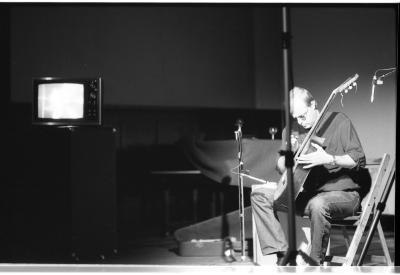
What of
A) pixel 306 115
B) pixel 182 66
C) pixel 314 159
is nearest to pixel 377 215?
pixel 314 159

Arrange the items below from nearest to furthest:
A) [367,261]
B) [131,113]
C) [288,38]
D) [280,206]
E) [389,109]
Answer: [288,38], [280,206], [367,261], [389,109], [131,113]

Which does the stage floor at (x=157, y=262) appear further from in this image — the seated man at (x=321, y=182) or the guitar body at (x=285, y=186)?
the guitar body at (x=285, y=186)

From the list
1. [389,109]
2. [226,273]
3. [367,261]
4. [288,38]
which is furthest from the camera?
[389,109]

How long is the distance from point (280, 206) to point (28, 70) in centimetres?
307

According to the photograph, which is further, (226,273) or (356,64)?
(356,64)

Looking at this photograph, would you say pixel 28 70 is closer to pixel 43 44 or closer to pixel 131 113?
pixel 43 44

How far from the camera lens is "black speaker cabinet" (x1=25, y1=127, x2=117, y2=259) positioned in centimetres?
462

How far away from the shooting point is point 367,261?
4.50 metres

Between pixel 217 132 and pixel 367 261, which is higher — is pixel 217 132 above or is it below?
above

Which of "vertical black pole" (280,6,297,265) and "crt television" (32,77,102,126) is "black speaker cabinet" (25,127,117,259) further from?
"vertical black pole" (280,6,297,265)

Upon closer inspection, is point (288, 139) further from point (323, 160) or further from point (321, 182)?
point (321, 182)

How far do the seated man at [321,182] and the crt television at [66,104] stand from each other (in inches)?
53.6

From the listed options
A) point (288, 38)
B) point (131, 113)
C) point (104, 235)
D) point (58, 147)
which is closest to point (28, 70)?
point (131, 113)

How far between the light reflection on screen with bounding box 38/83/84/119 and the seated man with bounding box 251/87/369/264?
1.49 metres
